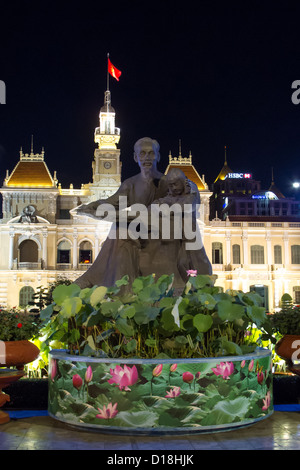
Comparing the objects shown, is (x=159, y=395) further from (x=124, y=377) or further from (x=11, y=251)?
(x=11, y=251)

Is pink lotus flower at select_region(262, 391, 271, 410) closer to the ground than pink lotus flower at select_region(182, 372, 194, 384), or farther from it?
closer to the ground

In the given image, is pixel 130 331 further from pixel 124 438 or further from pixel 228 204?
pixel 228 204

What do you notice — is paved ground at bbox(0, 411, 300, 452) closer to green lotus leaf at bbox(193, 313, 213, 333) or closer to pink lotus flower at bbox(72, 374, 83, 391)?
pink lotus flower at bbox(72, 374, 83, 391)

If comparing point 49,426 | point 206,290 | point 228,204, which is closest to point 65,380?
point 49,426

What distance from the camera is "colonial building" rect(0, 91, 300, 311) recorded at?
38.4 meters

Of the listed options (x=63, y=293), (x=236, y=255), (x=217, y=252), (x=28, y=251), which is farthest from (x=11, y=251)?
(x=63, y=293)

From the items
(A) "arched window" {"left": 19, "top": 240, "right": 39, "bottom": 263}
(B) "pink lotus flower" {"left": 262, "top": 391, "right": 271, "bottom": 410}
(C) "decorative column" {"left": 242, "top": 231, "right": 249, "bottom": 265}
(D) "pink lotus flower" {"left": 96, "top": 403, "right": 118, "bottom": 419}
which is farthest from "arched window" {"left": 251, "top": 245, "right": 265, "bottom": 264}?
(D) "pink lotus flower" {"left": 96, "top": 403, "right": 118, "bottom": 419}

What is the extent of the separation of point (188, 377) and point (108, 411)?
2.01 feet

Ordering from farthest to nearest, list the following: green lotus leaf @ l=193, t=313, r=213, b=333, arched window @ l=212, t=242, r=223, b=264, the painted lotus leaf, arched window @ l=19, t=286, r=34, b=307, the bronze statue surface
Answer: arched window @ l=212, t=242, r=223, b=264, arched window @ l=19, t=286, r=34, b=307, the bronze statue surface, green lotus leaf @ l=193, t=313, r=213, b=333, the painted lotus leaf

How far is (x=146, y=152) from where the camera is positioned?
244 inches

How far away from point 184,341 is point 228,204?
6285 cm

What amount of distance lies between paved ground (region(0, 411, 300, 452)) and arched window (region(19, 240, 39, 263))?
36262 millimetres

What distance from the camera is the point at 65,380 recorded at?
3.80 m

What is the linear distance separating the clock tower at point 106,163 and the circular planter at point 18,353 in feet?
113
